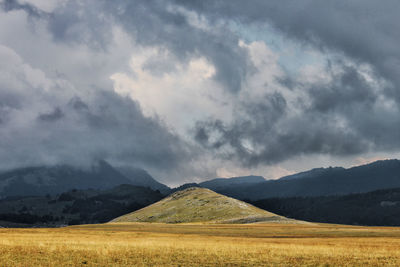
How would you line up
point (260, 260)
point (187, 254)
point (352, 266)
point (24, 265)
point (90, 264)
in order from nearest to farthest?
point (24, 265), point (90, 264), point (352, 266), point (260, 260), point (187, 254)

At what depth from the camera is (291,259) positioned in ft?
141

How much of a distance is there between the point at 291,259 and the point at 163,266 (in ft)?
48.1

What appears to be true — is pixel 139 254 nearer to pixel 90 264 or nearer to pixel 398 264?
pixel 90 264

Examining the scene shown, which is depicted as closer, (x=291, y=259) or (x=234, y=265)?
(x=234, y=265)

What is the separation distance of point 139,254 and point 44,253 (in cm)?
967

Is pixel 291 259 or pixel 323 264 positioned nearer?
pixel 323 264

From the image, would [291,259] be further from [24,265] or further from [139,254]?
[24,265]

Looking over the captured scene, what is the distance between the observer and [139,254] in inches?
1745

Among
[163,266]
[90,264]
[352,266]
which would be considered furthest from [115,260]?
[352,266]

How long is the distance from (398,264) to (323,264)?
772 cm

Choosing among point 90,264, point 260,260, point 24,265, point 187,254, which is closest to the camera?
point 24,265

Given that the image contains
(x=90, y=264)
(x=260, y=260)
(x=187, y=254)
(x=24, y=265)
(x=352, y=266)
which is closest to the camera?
(x=24, y=265)

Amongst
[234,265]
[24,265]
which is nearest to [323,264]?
[234,265]

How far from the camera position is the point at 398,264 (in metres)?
40.8
